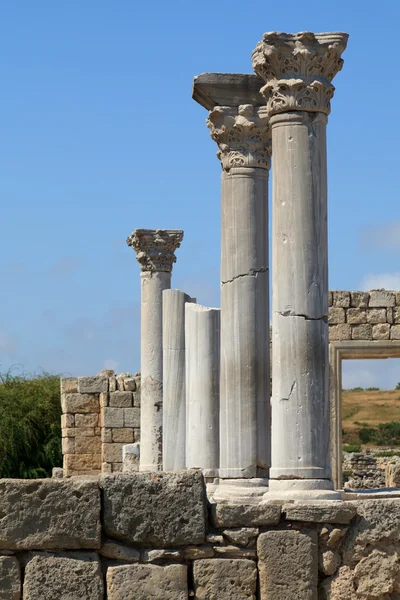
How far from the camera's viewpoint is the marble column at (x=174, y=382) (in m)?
15.5

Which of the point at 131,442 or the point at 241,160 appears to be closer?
the point at 241,160

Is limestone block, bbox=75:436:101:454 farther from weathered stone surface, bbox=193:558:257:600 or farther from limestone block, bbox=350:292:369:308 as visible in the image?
weathered stone surface, bbox=193:558:257:600

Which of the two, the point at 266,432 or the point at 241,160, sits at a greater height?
the point at 241,160

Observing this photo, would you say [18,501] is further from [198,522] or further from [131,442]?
[131,442]

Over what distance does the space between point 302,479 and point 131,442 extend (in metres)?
13.1

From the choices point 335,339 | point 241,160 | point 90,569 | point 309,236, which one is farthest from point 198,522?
point 335,339

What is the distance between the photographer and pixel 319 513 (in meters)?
9.44

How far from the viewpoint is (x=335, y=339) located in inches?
757

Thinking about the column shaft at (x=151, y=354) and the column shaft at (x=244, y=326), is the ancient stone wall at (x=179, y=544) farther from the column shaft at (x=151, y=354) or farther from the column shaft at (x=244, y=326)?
the column shaft at (x=151, y=354)

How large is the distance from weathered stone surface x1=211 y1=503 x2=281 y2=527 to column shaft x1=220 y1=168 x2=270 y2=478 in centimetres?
213

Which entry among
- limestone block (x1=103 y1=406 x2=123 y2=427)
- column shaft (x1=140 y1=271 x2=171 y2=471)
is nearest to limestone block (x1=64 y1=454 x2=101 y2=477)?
limestone block (x1=103 y1=406 x2=123 y2=427)

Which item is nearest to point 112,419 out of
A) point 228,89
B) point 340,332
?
point 340,332

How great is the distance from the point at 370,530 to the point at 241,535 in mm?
988

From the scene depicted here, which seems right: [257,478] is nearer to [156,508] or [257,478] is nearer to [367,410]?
[156,508]
